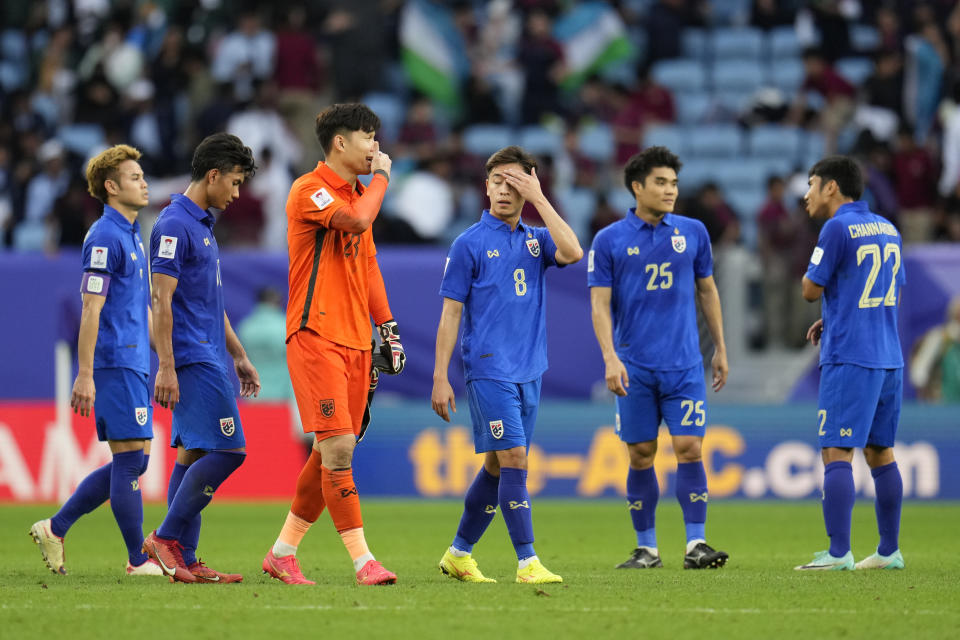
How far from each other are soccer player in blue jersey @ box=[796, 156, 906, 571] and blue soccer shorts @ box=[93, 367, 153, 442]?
4129 mm

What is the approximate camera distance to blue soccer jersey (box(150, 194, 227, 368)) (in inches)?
320

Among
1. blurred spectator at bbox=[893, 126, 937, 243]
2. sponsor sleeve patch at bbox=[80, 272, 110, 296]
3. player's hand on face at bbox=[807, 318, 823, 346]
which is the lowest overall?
player's hand on face at bbox=[807, 318, 823, 346]

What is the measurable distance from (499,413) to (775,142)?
1348 centimetres

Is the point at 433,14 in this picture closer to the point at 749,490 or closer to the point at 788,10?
the point at 788,10

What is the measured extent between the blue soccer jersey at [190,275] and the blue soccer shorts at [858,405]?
372 cm

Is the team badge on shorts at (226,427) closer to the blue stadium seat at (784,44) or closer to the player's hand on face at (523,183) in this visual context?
the player's hand on face at (523,183)

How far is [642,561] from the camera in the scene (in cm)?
916

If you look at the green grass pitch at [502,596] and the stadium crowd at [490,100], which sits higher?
the stadium crowd at [490,100]

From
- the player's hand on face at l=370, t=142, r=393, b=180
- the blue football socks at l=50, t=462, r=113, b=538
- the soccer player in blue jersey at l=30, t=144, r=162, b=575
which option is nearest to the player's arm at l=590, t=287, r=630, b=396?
the player's hand on face at l=370, t=142, r=393, b=180

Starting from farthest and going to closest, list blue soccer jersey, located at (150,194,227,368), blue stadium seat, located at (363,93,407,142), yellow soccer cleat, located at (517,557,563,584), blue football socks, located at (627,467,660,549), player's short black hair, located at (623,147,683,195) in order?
blue stadium seat, located at (363,93,407,142), player's short black hair, located at (623,147,683,195), blue football socks, located at (627,467,660,549), blue soccer jersey, located at (150,194,227,368), yellow soccer cleat, located at (517,557,563,584)

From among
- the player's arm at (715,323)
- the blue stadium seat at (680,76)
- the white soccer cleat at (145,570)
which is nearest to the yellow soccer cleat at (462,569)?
the white soccer cleat at (145,570)

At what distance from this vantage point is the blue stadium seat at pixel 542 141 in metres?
20.8

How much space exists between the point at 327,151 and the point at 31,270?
10106 millimetres

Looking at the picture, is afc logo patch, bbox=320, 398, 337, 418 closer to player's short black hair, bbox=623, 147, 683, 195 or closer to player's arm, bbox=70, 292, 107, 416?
player's arm, bbox=70, 292, 107, 416
